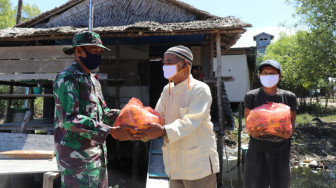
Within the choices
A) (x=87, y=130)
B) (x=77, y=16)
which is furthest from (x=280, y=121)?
(x=77, y=16)

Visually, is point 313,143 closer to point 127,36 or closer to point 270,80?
point 127,36

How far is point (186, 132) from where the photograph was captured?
80.4 inches

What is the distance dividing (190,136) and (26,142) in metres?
3.63

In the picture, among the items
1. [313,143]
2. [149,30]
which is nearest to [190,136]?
[149,30]

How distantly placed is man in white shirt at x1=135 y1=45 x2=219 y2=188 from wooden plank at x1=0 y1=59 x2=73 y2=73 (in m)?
5.69

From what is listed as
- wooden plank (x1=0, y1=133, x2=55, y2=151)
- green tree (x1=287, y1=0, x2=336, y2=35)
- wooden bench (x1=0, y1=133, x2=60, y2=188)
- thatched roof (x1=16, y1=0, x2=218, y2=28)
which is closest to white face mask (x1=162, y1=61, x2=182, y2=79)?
wooden bench (x1=0, y1=133, x2=60, y2=188)

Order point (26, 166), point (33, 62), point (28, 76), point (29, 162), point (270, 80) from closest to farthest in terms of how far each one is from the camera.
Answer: point (270, 80), point (26, 166), point (29, 162), point (28, 76), point (33, 62)

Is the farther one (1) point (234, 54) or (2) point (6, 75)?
(1) point (234, 54)

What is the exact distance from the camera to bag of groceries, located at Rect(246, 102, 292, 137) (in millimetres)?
2674

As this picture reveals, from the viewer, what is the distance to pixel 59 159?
2.15 m

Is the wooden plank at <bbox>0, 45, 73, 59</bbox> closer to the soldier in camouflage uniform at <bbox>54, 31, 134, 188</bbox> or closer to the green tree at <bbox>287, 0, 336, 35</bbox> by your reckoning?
the soldier in camouflage uniform at <bbox>54, 31, 134, 188</bbox>

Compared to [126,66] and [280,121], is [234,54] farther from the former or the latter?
[280,121]

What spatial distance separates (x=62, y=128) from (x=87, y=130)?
29 centimetres

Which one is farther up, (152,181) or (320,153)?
(152,181)
